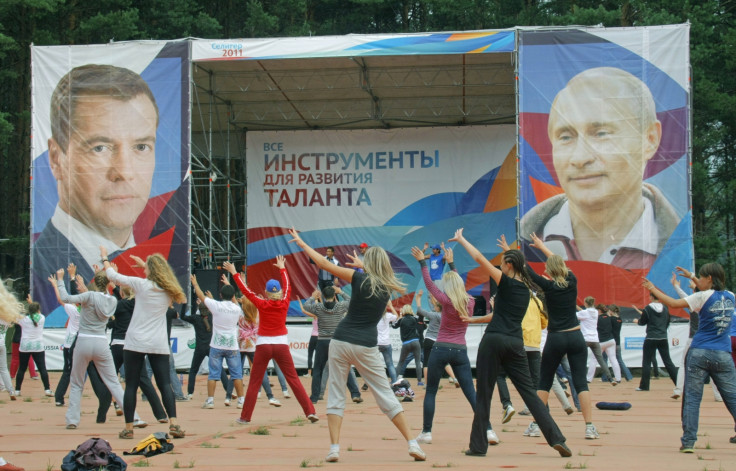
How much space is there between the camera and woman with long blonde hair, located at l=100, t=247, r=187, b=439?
337 inches

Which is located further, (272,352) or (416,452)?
(272,352)

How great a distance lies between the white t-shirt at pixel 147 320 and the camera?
28.1 feet

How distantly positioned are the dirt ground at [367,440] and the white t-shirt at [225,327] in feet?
2.94

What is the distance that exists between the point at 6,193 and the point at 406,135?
16.0 m

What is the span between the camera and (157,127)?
2089 centimetres

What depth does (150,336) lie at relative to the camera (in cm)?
859

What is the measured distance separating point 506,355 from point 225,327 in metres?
6.08

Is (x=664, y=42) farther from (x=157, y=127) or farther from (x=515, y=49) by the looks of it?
(x=157, y=127)

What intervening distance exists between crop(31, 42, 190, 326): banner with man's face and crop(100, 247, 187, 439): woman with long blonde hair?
12015 mm

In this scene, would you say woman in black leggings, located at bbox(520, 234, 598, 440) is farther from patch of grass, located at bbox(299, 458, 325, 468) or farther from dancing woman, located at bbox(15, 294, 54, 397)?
dancing woman, located at bbox(15, 294, 54, 397)

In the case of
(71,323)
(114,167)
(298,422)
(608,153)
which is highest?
(608,153)

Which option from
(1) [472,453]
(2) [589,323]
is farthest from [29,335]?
(1) [472,453]

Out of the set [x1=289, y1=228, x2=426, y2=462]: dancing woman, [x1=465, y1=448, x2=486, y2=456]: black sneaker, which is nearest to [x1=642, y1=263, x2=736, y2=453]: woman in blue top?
[x1=465, y1=448, x2=486, y2=456]: black sneaker

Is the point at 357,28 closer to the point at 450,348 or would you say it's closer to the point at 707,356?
the point at 450,348
